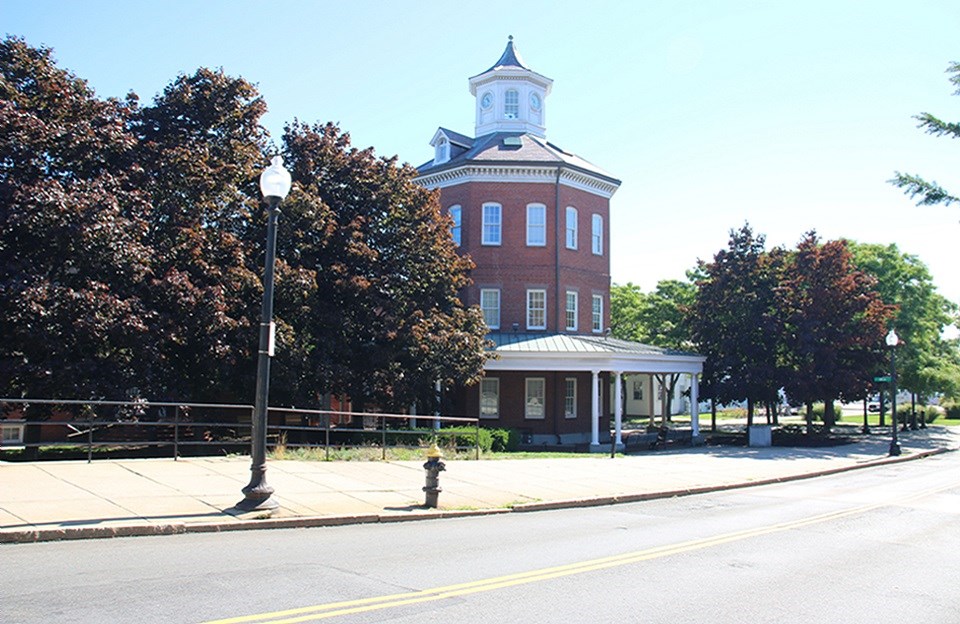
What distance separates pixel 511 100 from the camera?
40.7 metres

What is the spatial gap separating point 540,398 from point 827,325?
12.3m

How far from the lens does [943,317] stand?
50750 millimetres

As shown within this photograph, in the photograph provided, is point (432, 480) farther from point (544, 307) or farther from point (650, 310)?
point (650, 310)

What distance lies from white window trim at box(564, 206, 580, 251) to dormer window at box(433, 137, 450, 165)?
6.14 meters

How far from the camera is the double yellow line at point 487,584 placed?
634 cm

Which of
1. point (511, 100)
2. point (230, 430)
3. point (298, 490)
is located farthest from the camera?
point (511, 100)

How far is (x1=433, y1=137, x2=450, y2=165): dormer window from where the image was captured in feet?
122

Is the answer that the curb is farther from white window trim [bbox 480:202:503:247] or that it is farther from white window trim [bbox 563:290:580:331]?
white window trim [bbox 480:202:503:247]

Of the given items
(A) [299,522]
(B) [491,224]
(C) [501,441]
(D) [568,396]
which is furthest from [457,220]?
(A) [299,522]

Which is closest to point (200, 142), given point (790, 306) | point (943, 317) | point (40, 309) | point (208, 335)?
point (208, 335)

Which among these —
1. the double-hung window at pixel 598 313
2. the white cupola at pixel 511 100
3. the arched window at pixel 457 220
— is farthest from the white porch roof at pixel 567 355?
the white cupola at pixel 511 100

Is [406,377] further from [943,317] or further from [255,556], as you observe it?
[943,317]

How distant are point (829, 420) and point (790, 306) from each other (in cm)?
874

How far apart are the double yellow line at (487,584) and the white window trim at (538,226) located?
2357cm
